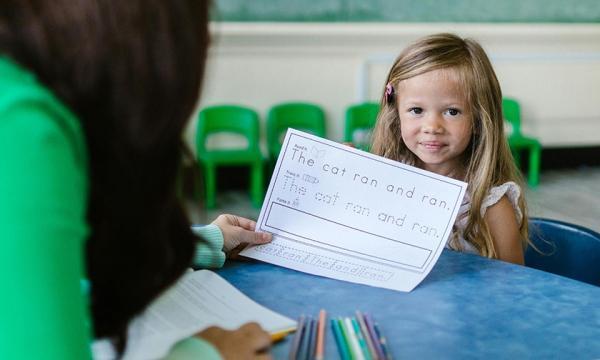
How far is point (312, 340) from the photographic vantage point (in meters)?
0.99

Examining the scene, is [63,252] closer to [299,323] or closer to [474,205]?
[299,323]

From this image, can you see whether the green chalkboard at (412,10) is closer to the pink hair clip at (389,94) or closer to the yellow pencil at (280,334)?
the pink hair clip at (389,94)

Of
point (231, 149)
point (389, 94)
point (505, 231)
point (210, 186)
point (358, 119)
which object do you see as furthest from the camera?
point (358, 119)

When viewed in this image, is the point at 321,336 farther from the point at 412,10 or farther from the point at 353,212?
the point at 412,10

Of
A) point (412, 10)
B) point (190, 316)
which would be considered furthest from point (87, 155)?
point (412, 10)

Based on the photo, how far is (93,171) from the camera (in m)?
0.66

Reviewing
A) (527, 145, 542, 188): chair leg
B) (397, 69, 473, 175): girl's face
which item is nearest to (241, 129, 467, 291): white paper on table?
(397, 69, 473, 175): girl's face

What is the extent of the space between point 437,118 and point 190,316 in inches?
36.0

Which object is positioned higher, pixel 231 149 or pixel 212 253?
pixel 212 253

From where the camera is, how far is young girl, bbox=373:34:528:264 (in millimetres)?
1663

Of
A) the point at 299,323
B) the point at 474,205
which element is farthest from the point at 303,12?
the point at 299,323

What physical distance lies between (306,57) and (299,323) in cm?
349

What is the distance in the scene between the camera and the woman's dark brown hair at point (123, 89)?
61 cm

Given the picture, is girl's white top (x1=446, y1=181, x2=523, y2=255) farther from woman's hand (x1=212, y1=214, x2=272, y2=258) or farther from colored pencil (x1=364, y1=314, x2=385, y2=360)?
colored pencil (x1=364, y1=314, x2=385, y2=360)
